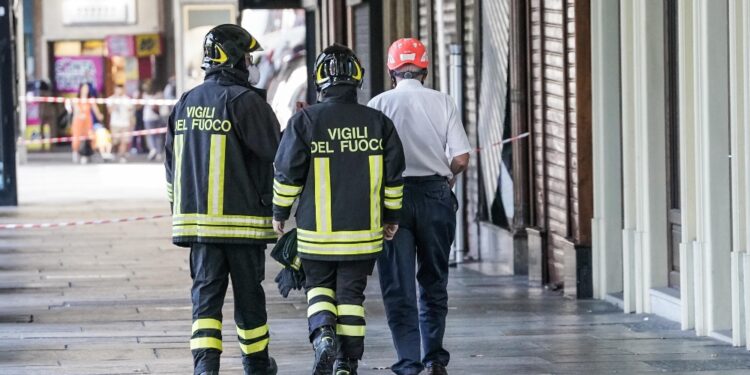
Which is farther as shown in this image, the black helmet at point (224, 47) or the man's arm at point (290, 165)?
the black helmet at point (224, 47)

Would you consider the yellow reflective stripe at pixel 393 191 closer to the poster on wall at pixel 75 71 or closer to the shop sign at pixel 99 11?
the shop sign at pixel 99 11

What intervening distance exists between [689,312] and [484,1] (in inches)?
201

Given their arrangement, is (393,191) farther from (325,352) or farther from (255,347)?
(255,347)

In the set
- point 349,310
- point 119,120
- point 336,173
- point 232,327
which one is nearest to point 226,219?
point 336,173

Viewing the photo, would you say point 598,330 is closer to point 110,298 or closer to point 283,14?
point 110,298

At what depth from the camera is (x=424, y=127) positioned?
28.1 ft

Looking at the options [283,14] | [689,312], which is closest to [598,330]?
[689,312]

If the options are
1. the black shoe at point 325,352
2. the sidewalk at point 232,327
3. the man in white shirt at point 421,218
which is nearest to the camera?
the black shoe at point 325,352

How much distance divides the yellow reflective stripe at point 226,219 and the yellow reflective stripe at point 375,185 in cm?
55

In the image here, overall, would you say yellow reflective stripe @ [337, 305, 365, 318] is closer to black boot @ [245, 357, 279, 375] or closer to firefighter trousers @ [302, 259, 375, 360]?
firefighter trousers @ [302, 259, 375, 360]

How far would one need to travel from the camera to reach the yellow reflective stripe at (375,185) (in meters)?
8.07

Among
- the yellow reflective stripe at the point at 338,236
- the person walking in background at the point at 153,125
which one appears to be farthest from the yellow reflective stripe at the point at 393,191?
the person walking in background at the point at 153,125

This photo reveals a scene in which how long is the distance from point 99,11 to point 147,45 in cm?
168

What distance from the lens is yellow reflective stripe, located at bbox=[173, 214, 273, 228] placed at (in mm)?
8156
